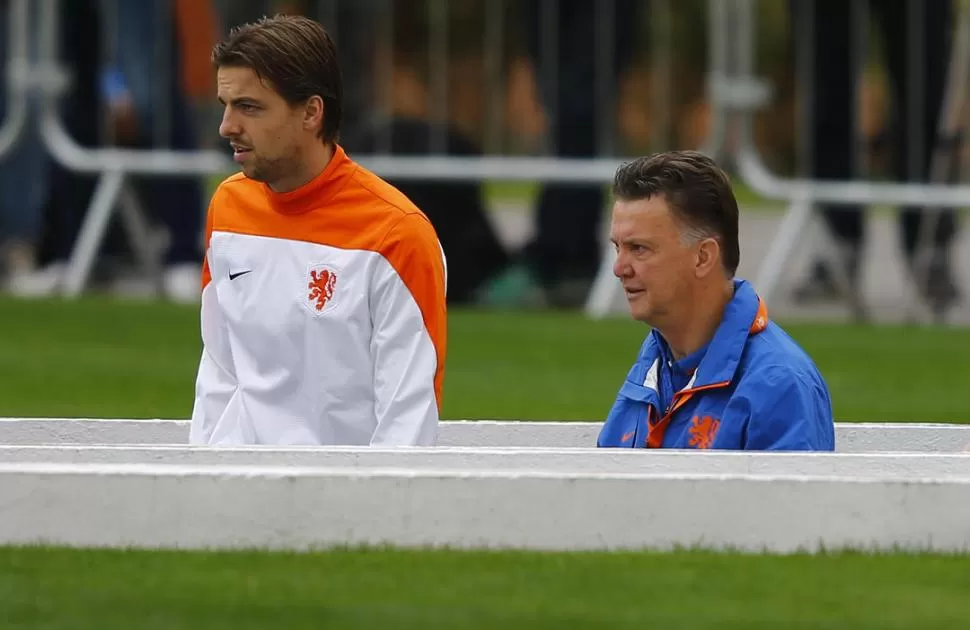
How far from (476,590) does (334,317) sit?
1.28 m

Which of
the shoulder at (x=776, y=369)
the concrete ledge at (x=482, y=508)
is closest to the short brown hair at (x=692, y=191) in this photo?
the shoulder at (x=776, y=369)

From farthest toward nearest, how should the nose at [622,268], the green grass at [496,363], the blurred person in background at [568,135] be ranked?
the blurred person in background at [568,135] < the green grass at [496,363] < the nose at [622,268]

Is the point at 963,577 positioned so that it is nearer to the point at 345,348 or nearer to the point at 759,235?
the point at 345,348

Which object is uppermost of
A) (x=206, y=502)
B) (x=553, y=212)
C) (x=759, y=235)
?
(x=206, y=502)

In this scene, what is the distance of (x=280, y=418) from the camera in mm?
5277

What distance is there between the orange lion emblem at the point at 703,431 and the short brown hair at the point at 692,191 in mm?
320

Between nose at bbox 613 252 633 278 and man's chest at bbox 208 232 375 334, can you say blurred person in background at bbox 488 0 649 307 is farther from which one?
nose at bbox 613 252 633 278

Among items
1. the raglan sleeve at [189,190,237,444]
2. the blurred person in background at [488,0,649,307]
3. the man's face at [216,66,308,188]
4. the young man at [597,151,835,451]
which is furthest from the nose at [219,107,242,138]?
the blurred person in background at [488,0,649,307]

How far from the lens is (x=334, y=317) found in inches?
206

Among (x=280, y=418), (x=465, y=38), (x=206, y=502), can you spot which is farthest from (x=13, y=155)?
(x=206, y=502)

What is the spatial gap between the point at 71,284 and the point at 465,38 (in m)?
2.57

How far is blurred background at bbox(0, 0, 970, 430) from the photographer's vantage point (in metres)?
11.2

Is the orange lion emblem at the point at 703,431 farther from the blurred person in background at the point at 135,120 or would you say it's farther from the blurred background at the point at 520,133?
the blurred person in background at the point at 135,120

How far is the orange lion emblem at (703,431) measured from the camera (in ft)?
15.6
